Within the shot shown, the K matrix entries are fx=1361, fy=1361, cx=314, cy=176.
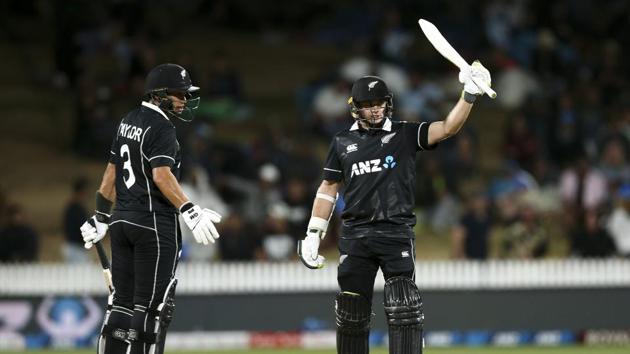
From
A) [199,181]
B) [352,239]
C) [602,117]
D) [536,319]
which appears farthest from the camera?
[602,117]

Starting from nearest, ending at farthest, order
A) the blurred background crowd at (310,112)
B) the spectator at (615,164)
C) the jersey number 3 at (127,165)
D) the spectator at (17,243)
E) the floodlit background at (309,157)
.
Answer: the jersey number 3 at (127,165) → the floodlit background at (309,157) → the spectator at (17,243) → the blurred background crowd at (310,112) → the spectator at (615,164)

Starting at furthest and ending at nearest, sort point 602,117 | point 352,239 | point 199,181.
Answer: point 602,117 < point 199,181 < point 352,239

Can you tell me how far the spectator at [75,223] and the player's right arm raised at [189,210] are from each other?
661 cm

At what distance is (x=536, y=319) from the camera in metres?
14.6

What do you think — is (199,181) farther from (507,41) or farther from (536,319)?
(507,41)

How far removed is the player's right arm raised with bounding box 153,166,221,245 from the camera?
336 inches

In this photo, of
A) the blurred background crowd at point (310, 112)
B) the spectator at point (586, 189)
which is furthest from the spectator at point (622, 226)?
the spectator at point (586, 189)

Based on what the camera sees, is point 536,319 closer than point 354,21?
Yes

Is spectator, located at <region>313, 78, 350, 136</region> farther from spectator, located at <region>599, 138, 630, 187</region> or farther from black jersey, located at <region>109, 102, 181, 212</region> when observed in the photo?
black jersey, located at <region>109, 102, 181, 212</region>

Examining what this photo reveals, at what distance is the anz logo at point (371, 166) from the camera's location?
885cm

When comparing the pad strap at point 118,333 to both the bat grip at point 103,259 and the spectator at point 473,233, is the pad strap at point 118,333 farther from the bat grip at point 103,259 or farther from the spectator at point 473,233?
the spectator at point 473,233

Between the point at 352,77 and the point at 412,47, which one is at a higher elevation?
the point at 412,47

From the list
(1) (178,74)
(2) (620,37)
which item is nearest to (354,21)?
(2) (620,37)

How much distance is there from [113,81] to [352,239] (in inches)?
423
